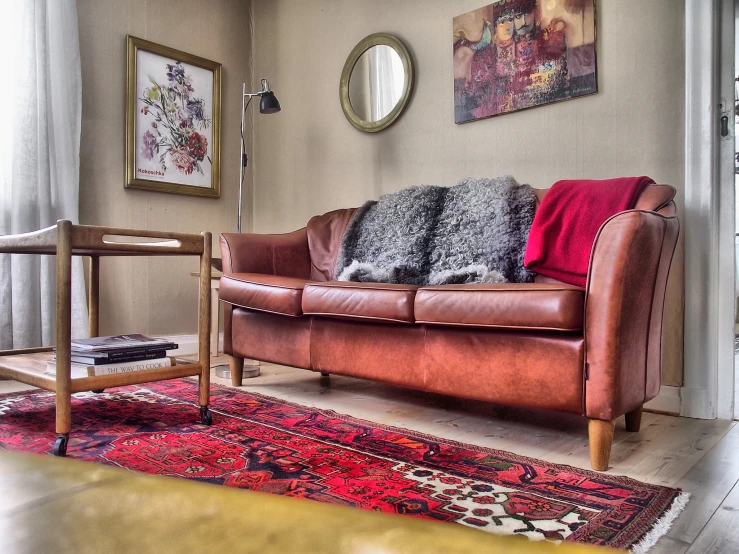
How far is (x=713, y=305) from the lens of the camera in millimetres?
2119

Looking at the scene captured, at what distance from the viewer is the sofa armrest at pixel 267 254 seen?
8.66 feet

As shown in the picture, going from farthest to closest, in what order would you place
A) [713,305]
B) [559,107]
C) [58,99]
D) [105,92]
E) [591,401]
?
[105,92], [58,99], [559,107], [713,305], [591,401]

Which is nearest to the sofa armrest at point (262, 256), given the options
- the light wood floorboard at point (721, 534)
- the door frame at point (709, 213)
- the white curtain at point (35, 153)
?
the white curtain at point (35, 153)

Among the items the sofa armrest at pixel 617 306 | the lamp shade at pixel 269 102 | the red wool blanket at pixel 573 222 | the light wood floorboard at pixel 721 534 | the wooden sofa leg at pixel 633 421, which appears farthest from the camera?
the lamp shade at pixel 269 102

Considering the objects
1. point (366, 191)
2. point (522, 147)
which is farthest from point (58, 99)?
point (522, 147)

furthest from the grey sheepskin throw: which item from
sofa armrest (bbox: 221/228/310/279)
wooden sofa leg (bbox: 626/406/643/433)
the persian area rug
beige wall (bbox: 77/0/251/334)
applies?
beige wall (bbox: 77/0/251/334)

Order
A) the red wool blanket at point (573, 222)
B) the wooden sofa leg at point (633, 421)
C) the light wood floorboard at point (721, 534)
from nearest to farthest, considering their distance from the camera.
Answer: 1. the light wood floorboard at point (721, 534)
2. the wooden sofa leg at point (633, 421)
3. the red wool blanket at point (573, 222)

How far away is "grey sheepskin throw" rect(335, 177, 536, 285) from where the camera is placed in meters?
2.26

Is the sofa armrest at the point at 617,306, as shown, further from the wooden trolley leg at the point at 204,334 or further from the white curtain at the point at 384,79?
the white curtain at the point at 384,79

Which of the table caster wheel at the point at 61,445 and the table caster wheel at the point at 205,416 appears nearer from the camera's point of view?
the table caster wheel at the point at 61,445

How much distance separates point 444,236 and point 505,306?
35.1 inches

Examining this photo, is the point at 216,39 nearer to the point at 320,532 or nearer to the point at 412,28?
the point at 412,28

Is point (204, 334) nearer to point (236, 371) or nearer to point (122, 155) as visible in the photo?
point (236, 371)

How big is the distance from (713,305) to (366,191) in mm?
1961
